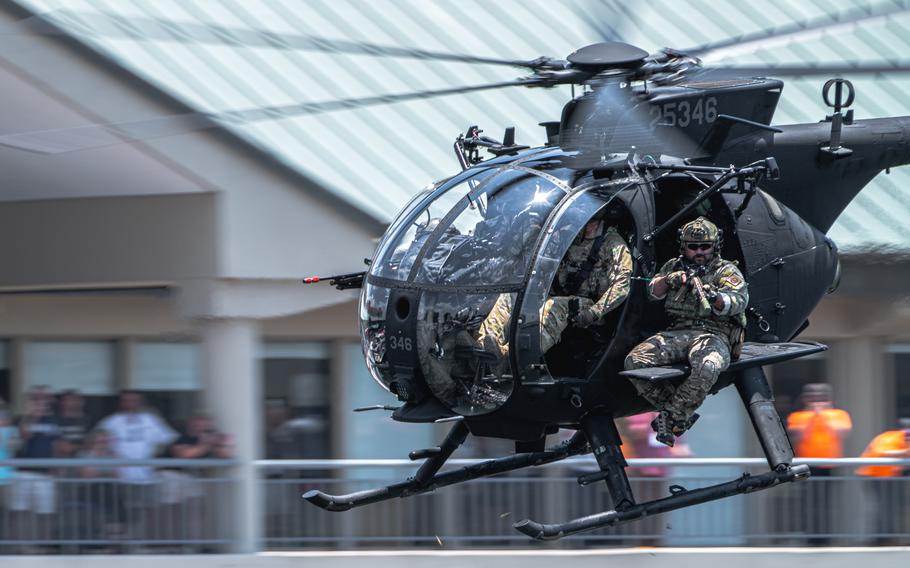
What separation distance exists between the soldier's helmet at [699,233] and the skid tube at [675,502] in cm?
136

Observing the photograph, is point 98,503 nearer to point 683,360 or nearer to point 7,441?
point 7,441

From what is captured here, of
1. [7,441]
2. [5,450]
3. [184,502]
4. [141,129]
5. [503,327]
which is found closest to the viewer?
[141,129]

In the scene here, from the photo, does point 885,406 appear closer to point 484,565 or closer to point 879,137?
point 484,565

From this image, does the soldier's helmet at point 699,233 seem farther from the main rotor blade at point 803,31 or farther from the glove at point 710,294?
the main rotor blade at point 803,31

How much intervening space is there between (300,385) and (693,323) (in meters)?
8.19

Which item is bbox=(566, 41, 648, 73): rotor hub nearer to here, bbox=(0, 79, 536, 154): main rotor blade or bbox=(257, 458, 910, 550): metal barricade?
bbox=(0, 79, 536, 154): main rotor blade

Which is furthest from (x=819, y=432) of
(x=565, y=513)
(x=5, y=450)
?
(x=5, y=450)

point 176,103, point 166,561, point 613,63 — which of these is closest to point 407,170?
point 176,103

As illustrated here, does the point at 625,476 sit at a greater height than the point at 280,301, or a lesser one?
lesser

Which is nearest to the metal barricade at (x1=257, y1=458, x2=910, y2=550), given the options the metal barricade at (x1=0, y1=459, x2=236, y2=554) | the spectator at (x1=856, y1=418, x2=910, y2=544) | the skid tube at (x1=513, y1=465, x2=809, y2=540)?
the spectator at (x1=856, y1=418, x2=910, y2=544)

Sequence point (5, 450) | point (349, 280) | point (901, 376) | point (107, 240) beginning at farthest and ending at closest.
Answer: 1. point (901, 376)
2. point (107, 240)
3. point (5, 450)
4. point (349, 280)

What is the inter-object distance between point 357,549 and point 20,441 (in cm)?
322

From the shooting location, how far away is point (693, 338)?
305 inches

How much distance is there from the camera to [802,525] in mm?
12148
